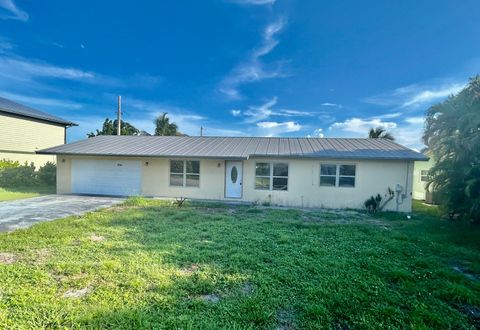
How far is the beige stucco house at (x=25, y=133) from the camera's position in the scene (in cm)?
1722

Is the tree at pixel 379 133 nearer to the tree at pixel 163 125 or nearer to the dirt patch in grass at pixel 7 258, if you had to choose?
the tree at pixel 163 125

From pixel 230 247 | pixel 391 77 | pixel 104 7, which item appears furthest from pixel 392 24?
pixel 104 7

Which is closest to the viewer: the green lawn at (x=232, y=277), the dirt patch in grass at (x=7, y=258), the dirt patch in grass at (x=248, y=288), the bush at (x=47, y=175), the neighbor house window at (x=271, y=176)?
the green lawn at (x=232, y=277)

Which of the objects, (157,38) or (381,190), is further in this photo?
(157,38)

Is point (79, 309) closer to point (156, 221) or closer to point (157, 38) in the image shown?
point (156, 221)

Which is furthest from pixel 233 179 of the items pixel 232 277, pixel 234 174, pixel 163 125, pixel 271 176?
pixel 163 125

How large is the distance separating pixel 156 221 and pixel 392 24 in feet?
41.2

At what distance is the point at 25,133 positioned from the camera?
60.6 feet

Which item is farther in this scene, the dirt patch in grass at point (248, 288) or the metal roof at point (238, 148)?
the metal roof at point (238, 148)

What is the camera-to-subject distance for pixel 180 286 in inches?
143

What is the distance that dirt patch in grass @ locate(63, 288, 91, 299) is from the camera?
3.32m

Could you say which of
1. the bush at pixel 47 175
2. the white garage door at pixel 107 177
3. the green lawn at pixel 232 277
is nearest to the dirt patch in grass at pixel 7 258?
the green lawn at pixel 232 277

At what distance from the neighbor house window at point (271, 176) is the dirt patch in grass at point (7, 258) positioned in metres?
9.18

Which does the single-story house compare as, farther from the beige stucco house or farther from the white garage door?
the beige stucco house
